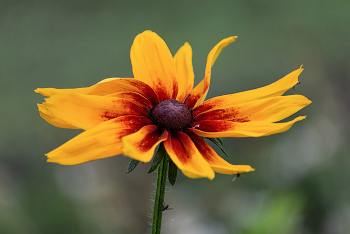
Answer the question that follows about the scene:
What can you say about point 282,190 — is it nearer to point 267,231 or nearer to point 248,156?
point 267,231

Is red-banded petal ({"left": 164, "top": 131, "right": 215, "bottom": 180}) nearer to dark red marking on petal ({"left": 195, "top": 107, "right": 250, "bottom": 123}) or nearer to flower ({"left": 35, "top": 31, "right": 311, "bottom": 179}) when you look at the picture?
flower ({"left": 35, "top": 31, "right": 311, "bottom": 179})

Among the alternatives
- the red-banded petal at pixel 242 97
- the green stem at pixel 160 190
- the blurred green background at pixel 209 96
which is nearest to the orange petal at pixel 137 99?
the red-banded petal at pixel 242 97

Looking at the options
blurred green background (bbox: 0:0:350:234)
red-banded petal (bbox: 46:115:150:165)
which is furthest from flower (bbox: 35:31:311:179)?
blurred green background (bbox: 0:0:350:234)

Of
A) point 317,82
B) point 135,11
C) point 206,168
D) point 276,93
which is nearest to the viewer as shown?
point 206,168

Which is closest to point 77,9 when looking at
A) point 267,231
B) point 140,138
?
point 267,231

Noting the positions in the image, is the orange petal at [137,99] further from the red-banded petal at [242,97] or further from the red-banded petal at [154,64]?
the red-banded petal at [242,97]

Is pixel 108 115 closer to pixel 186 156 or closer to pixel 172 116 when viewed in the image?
pixel 172 116
